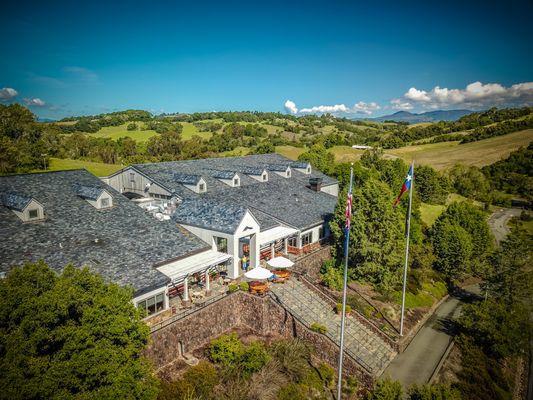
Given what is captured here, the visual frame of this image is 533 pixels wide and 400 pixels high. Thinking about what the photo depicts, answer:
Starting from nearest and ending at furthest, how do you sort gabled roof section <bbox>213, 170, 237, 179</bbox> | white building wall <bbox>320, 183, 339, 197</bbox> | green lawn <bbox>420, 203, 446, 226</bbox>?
gabled roof section <bbox>213, 170, 237, 179</bbox> → white building wall <bbox>320, 183, 339, 197</bbox> → green lawn <bbox>420, 203, 446, 226</bbox>

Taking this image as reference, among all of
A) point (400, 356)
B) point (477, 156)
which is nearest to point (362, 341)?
point (400, 356)

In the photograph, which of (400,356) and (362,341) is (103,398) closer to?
(362,341)

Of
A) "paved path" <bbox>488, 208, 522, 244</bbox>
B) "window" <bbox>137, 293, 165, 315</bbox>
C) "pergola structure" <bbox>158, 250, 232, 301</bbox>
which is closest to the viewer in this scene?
"window" <bbox>137, 293, 165, 315</bbox>

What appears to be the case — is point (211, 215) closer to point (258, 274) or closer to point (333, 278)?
point (258, 274)

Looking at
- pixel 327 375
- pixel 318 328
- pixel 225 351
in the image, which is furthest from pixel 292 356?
pixel 225 351

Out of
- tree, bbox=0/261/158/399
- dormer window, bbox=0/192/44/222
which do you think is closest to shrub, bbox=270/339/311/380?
tree, bbox=0/261/158/399

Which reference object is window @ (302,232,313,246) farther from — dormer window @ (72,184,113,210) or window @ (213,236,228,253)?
dormer window @ (72,184,113,210)
